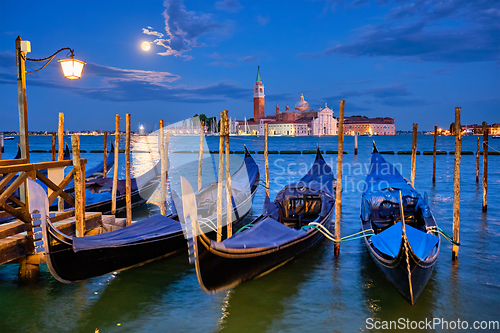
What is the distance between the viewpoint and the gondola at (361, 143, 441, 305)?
317 cm

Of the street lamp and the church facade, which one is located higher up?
the church facade

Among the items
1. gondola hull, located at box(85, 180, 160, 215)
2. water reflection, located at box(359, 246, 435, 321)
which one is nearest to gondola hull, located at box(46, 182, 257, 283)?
water reflection, located at box(359, 246, 435, 321)

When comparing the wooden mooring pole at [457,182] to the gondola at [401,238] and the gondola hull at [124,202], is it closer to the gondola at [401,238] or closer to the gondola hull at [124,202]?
the gondola at [401,238]

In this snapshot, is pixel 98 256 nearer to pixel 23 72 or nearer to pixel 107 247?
pixel 107 247

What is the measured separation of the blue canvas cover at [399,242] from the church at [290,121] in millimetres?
69203

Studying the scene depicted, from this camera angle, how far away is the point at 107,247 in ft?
11.4

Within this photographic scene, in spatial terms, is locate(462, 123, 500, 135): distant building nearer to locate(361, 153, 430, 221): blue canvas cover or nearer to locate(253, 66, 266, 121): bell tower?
locate(253, 66, 266, 121): bell tower

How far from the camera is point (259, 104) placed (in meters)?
81.6

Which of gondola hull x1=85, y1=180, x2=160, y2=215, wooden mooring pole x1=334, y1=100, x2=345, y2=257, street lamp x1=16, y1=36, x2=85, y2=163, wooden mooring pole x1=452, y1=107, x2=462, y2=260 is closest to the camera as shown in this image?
street lamp x1=16, y1=36, x2=85, y2=163

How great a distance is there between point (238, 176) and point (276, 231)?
413 cm

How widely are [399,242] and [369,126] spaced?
8296cm

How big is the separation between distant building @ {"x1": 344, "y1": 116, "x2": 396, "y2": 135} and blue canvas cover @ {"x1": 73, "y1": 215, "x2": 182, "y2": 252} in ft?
266

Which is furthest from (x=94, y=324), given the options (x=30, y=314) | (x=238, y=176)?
(x=238, y=176)

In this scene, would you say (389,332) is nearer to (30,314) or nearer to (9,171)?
(30,314)
